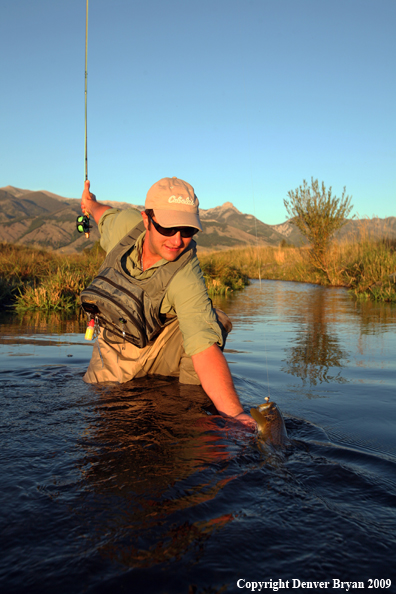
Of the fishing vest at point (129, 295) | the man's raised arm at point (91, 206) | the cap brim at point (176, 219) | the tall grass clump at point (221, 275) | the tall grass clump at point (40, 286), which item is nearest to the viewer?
the cap brim at point (176, 219)

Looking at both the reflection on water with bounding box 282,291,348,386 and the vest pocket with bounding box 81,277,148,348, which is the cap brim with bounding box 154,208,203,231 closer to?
the vest pocket with bounding box 81,277,148,348

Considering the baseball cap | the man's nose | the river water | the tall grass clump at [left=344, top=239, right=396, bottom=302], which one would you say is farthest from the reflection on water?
the tall grass clump at [left=344, top=239, right=396, bottom=302]

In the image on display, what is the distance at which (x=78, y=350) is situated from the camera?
507 centimetres

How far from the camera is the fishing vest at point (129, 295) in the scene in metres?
3.05

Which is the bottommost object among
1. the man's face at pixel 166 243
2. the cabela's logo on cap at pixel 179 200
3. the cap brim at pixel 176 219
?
the man's face at pixel 166 243

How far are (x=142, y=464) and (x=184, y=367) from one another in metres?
1.53

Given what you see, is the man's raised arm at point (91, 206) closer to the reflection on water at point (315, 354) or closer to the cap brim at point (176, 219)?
the cap brim at point (176, 219)

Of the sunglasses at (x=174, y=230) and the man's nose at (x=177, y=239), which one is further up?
the sunglasses at (x=174, y=230)

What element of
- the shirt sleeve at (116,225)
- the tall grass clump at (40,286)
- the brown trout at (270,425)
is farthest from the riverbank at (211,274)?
the brown trout at (270,425)

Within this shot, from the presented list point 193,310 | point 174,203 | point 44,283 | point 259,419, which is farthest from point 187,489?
point 44,283

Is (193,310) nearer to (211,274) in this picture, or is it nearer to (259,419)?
(259,419)

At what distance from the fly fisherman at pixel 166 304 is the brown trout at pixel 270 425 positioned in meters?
0.16

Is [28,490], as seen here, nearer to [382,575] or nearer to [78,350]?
[382,575]

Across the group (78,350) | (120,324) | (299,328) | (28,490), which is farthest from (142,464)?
(299,328)
